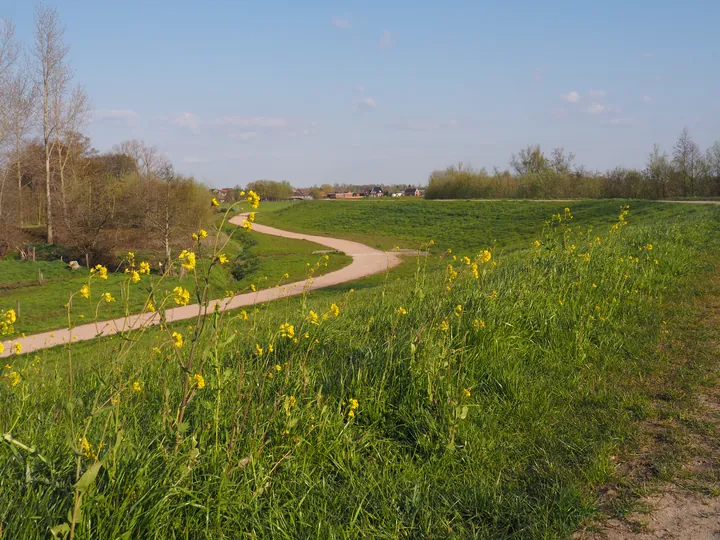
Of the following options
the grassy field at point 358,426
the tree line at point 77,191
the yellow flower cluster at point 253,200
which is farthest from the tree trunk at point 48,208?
the yellow flower cluster at point 253,200

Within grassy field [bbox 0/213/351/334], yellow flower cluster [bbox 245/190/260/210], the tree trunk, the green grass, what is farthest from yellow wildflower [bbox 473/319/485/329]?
the tree trunk

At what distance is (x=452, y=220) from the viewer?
39.5 m

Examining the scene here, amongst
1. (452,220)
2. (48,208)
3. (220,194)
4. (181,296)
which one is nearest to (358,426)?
(181,296)

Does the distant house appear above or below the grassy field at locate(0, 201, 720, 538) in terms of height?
above

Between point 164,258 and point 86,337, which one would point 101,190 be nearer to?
point 164,258

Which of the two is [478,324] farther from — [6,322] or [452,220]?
[452,220]

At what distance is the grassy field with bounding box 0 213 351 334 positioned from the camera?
651 inches

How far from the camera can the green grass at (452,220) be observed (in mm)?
30812

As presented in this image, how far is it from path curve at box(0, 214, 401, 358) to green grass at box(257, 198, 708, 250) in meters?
2.54

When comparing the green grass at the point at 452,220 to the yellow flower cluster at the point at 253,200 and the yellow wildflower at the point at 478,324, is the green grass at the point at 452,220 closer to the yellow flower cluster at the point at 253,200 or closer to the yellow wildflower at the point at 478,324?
the yellow wildflower at the point at 478,324

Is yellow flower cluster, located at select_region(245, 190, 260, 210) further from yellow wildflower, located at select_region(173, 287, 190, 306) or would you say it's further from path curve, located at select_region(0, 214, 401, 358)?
path curve, located at select_region(0, 214, 401, 358)

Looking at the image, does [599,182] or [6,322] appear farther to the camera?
[599,182]

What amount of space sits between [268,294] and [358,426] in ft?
40.1

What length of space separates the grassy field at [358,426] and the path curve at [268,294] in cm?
77
